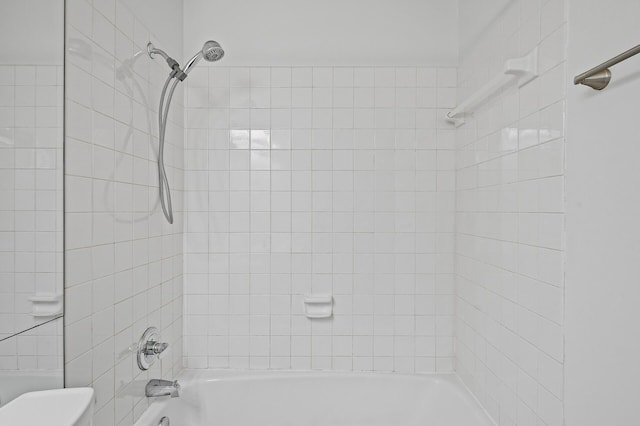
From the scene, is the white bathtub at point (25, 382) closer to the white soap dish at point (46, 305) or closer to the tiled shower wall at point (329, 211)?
the white soap dish at point (46, 305)

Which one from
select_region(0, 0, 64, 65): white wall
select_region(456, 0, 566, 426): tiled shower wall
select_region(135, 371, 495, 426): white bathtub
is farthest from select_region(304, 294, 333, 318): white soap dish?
select_region(0, 0, 64, 65): white wall

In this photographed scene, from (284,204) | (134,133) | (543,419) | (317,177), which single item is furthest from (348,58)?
(543,419)

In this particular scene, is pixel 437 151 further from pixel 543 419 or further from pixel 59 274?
pixel 59 274

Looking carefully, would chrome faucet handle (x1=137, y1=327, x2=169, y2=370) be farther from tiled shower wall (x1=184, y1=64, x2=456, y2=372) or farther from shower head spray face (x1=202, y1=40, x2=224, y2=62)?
shower head spray face (x1=202, y1=40, x2=224, y2=62)

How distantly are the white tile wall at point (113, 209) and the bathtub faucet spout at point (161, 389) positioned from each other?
0.14 feet

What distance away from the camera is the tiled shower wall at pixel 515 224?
3.97 feet

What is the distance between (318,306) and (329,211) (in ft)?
1.60

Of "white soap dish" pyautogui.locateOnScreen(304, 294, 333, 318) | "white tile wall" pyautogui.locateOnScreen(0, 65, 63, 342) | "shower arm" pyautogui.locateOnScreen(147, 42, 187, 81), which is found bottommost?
"white soap dish" pyautogui.locateOnScreen(304, 294, 333, 318)

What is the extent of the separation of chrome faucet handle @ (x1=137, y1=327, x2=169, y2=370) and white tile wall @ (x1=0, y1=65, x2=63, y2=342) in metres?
0.58

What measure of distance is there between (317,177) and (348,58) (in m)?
0.64

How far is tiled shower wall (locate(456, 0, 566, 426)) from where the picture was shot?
1211 mm

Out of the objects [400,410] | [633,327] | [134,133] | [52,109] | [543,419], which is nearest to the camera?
[633,327]

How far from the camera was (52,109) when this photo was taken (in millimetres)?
1111

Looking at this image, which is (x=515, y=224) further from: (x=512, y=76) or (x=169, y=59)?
(x=169, y=59)
